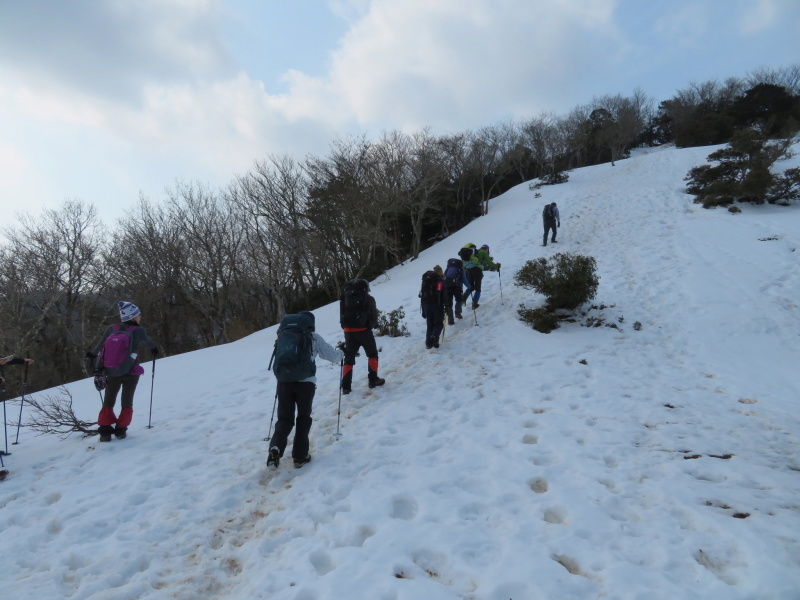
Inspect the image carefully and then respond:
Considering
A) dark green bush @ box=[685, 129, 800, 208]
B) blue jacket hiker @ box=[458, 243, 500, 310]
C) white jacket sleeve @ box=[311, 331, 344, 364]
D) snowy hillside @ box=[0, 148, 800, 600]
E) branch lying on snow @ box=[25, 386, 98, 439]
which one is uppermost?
dark green bush @ box=[685, 129, 800, 208]

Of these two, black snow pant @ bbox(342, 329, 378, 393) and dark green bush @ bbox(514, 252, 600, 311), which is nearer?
black snow pant @ bbox(342, 329, 378, 393)

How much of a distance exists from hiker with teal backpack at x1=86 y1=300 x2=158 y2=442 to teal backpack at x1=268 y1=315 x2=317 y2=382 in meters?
2.20

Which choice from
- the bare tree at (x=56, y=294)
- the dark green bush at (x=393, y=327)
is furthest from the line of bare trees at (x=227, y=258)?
the dark green bush at (x=393, y=327)

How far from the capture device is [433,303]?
8195 millimetres

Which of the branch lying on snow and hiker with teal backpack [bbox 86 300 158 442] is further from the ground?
hiker with teal backpack [bbox 86 300 158 442]

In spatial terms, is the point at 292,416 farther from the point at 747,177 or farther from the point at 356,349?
the point at 747,177

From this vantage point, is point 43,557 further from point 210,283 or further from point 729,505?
point 210,283

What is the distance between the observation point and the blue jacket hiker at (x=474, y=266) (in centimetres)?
1014

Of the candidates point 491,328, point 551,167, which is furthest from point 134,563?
point 551,167

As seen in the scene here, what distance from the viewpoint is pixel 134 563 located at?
10.6ft

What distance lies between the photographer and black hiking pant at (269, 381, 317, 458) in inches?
180

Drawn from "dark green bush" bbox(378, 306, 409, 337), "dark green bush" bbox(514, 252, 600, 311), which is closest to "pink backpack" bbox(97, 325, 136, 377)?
"dark green bush" bbox(378, 306, 409, 337)

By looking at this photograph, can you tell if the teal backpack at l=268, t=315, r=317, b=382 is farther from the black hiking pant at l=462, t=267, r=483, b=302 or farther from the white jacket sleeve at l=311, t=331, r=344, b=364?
the black hiking pant at l=462, t=267, r=483, b=302

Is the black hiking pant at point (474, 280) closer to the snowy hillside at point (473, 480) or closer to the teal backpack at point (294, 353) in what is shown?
the snowy hillside at point (473, 480)
